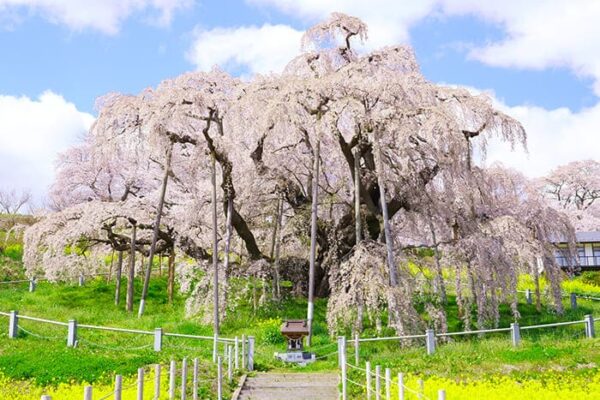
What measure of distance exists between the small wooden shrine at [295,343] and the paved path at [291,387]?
5.24ft

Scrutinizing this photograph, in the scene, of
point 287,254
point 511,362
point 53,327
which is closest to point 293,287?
point 287,254

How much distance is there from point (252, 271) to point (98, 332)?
669 centimetres

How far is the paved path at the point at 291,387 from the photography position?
14.7 meters

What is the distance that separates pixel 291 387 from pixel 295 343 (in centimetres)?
369

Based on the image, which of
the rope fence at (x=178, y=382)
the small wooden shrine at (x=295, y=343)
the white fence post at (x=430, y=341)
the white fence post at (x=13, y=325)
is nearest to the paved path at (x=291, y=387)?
the rope fence at (x=178, y=382)

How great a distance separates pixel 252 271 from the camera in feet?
85.8

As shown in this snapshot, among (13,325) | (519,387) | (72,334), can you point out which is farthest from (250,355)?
(13,325)

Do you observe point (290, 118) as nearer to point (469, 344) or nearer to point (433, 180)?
point (433, 180)

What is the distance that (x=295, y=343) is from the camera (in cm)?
1922

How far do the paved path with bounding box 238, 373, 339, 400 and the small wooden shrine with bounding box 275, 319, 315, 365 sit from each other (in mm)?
1598

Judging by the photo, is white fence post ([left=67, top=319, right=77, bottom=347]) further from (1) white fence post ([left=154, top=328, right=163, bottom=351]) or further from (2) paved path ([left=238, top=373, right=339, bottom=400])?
(2) paved path ([left=238, top=373, right=339, bottom=400])

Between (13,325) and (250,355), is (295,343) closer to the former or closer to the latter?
(250,355)

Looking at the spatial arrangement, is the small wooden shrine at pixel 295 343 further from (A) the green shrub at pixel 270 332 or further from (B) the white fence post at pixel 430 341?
(B) the white fence post at pixel 430 341

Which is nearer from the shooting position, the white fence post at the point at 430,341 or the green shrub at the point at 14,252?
the white fence post at the point at 430,341
